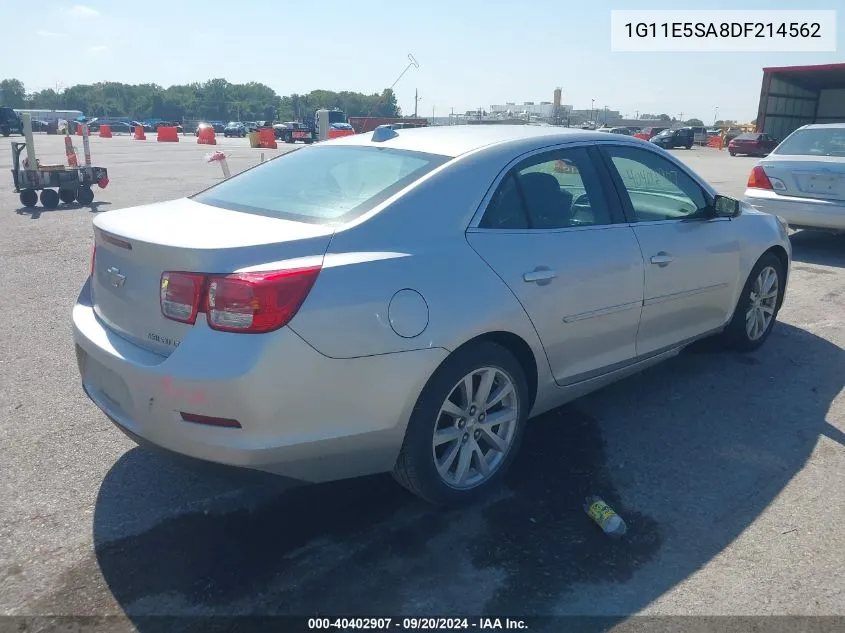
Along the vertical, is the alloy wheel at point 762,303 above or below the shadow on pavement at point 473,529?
above

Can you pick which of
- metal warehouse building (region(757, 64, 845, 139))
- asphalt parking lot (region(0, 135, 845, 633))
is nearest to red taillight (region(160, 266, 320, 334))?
asphalt parking lot (region(0, 135, 845, 633))

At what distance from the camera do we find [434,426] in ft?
9.80

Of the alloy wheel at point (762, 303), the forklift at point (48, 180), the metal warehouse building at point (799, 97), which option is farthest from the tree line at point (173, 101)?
the alloy wheel at point (762, 303)

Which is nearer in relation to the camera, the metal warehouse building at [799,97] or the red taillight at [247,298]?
the red taillight at [247,298]

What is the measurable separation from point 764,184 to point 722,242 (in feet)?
16.3

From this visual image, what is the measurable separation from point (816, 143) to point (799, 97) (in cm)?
3377

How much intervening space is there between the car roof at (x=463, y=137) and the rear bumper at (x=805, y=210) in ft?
17.6

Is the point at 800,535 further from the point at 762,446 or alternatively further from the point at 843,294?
the point at 843,294

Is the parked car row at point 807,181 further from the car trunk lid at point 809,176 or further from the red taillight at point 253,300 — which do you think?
the red taillight at point 253,300

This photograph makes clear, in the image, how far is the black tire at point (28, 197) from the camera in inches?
478

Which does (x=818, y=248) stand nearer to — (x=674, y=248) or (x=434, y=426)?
(x=674, y=248)

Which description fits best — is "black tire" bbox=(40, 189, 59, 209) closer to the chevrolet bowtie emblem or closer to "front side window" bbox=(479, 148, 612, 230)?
the chevrolet bowtie emblem

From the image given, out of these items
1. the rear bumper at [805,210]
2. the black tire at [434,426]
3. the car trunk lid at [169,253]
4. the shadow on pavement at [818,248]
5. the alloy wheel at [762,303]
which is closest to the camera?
the car trunk lid at [169,253]

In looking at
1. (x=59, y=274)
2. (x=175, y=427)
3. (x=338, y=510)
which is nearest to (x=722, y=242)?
(x=338, y=510)
